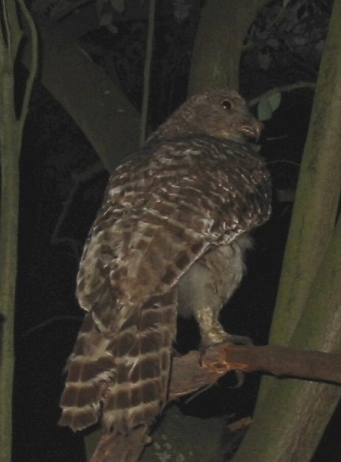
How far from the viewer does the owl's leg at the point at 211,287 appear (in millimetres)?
3967

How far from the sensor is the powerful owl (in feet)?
10.1

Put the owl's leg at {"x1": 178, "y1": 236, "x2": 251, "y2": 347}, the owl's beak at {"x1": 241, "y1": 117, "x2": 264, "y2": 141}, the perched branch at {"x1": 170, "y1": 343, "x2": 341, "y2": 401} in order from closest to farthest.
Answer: the perched branch at {"x1": 170, "y1": 343, "x2": 341, "y2": 401} < the owl's leg at {"x1": 178, "y1": 236, "x2": 251, "y2": 347} < the owl's beak at {"x1": 241, "y1": 117, "x2": 264, "y2": 141}

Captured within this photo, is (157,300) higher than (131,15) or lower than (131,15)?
lower

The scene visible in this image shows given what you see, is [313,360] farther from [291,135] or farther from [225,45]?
[291,135]

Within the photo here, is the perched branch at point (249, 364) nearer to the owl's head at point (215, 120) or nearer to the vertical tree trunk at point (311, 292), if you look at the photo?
the vertical tree trunk at point (311, 292)

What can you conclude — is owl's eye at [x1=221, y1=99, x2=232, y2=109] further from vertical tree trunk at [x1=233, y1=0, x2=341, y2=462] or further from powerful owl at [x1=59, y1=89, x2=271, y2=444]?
vertical tree trunk at [x1=233, y1=0, x2=341, y2=462]

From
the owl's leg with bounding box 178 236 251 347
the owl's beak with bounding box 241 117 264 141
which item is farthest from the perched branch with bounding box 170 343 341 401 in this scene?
the owl's beak with bounding box 241 117 264 141

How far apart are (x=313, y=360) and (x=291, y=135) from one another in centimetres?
661

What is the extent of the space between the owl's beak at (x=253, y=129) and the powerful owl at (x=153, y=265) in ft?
1.37

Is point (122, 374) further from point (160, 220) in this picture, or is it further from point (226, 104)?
point (226, 104)

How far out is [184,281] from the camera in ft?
13.1

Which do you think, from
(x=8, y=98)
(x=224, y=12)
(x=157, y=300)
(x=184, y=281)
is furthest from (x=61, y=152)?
(x=8, y=98)

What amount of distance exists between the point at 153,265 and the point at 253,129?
5.97ft

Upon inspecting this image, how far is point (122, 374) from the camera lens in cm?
308
